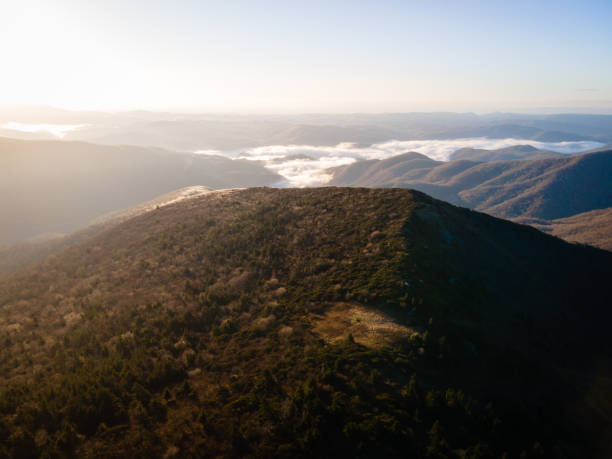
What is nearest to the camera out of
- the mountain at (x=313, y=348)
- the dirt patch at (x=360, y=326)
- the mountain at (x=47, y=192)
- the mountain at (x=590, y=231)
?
the mountain at (x=313, y=348)

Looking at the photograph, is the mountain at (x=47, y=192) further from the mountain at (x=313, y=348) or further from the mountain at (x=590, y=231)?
the mountain at (x=590, y=231)

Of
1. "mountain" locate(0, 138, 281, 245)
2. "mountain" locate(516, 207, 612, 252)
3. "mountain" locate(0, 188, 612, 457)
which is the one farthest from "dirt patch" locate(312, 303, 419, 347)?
"mountain" locate(516, 207, 612, 252)

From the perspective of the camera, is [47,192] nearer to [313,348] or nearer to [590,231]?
[313,348]

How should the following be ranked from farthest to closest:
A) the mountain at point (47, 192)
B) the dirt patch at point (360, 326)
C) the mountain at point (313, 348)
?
the mountain at point (47, 192) < the dirt patch at point (360, 326) < the mountain at point (313, 348)

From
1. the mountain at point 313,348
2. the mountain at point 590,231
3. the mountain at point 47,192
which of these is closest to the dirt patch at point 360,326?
the mountain at point 313,348

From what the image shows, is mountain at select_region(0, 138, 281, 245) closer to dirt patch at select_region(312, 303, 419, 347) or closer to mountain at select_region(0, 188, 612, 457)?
mountain at select_region(0, 188, 612, 457)

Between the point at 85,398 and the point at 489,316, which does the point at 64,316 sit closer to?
the point at 85,398

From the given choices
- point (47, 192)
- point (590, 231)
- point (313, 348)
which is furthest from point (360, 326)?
point (590, 231)
